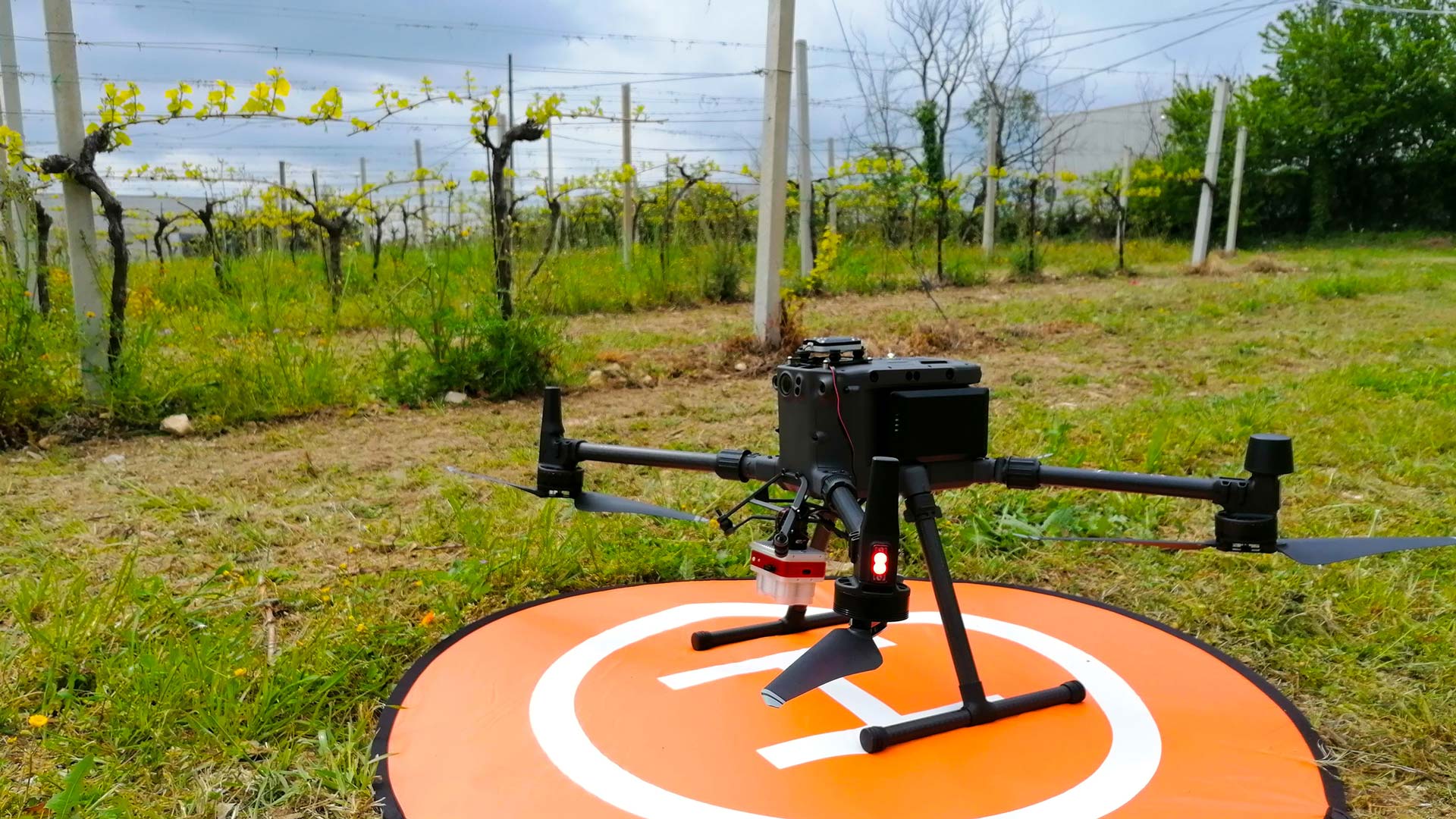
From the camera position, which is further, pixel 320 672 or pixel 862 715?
pixel 320 672

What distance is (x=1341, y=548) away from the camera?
2.04m

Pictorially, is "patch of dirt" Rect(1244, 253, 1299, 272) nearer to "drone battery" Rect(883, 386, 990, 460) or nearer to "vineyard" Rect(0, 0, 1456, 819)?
"vineyard" Rect(0, 0, 1456, 819)

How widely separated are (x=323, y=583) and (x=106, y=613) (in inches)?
22.2

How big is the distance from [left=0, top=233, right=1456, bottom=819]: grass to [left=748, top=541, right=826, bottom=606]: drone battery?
0.85 m

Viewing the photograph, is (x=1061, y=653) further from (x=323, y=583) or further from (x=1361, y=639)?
(x=323, y=583)

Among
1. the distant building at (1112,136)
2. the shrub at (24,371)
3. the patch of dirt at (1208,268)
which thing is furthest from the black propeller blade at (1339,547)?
the distant building at (1112,136)

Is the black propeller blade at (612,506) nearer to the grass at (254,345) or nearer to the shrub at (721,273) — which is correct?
the grass at (254,345)

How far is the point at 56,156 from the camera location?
460 cm

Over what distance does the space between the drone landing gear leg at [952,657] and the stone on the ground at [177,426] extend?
4115 mm

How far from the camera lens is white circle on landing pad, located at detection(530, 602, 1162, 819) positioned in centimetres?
177

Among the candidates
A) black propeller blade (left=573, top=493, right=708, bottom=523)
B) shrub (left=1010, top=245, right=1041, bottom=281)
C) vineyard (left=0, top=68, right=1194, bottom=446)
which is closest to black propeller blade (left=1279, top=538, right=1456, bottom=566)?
black propeller blade (left=573, top=493, right=708, bottom=523)

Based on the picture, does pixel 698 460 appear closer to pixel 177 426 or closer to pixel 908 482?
pixel 908 482

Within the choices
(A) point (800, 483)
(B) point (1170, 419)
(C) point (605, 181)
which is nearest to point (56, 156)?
(A) point (800, 483)

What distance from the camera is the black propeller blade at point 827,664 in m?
1.70
